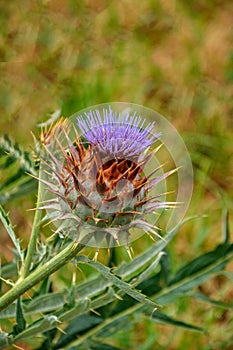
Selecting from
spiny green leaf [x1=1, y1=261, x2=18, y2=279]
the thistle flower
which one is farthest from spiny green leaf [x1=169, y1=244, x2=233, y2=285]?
the thistle flower

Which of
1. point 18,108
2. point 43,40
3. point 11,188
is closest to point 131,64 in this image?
point 43,40

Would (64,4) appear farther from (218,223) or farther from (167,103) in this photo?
(218,223)

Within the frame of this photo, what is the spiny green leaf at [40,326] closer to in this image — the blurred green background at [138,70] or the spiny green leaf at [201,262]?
the spiny green leaf at [201,262]

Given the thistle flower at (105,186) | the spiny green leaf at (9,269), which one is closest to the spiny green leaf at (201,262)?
the spiny green leaf at (9,269)

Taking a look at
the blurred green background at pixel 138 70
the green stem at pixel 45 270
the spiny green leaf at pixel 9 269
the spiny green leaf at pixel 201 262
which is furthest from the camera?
the blurred green background at pixel 138 70

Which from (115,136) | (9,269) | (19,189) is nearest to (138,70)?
(19,189)

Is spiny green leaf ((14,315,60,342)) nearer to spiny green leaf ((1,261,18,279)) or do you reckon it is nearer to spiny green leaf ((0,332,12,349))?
spiny green leaf ((0,332,12,349))
